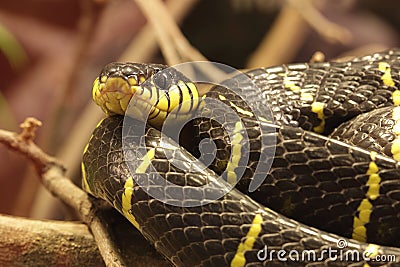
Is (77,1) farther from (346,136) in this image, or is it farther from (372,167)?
(372,167)

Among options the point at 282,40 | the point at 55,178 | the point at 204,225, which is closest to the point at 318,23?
the point at 282,40

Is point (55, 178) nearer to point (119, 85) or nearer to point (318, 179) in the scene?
point (119, 85)

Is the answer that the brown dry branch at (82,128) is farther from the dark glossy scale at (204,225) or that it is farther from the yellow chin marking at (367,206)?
the yellow chin marking at (367,206)

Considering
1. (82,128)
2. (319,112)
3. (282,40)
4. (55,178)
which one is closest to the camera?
(319,112)

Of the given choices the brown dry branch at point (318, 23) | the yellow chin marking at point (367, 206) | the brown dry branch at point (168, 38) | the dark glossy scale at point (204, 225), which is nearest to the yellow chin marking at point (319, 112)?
the yellow chin marking at point (367, 206)

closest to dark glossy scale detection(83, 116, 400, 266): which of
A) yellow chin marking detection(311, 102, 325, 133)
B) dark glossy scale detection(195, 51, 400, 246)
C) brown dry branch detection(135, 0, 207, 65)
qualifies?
dark glossy scale detection(195, 51, 400, 246)

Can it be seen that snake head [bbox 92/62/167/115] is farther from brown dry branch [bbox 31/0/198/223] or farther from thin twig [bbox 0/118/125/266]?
brown dry branch [bbox 31/0/198/223]

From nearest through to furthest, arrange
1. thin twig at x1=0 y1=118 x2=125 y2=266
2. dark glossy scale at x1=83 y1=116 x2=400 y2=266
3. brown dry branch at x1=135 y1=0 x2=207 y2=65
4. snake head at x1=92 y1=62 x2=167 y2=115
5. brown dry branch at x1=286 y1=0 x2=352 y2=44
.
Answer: dark glossy scale at x1=83 y1=116 x2=400 y2=266 → snake head at x1=92 y1=62 x2=167 y2=115 → thin twig at x1=0 y1=118 x2=125 y2=266 → brown dry branch at x1=135 y1=0 x2=207 y2=65 → brown dry branch at x1=286 y1=0 x2=352 y2=44
